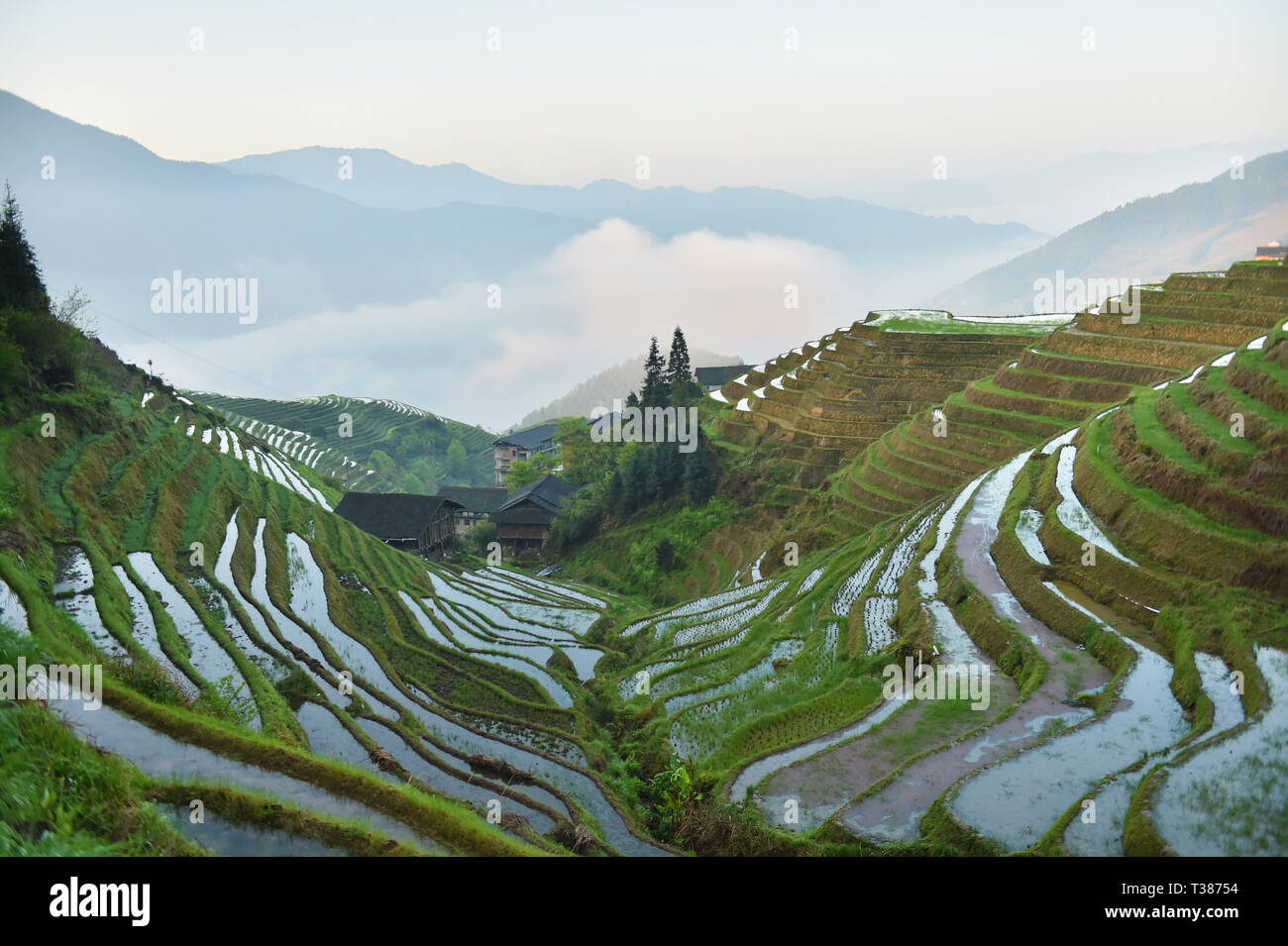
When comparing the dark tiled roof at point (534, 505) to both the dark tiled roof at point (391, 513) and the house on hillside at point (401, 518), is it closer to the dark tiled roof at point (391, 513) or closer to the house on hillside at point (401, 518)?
the house on hillside at point (401, 518)

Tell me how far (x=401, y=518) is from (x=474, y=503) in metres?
17.7

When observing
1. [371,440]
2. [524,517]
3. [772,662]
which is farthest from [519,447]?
[772,662]

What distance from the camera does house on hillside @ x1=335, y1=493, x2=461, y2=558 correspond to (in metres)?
46.0

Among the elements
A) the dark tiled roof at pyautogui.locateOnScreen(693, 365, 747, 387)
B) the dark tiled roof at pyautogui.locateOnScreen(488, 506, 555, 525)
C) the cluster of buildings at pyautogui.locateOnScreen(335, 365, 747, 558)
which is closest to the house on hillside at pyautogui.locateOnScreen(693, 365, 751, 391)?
the dark tiled roof at pyautogui.locateOnScreen(693, 365, 747, 387)

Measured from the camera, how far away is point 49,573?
656 inches

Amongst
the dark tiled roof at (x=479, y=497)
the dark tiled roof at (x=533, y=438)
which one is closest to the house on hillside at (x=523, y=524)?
the dark tiled roof at (x=479, y=497)

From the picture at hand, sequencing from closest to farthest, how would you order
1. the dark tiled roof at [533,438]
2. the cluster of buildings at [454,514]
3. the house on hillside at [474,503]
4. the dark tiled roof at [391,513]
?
the dark tiled roof at [391,513] → the cluster of buildings at [454,514] → the house on hillside at [474,503] → the dark tiled roof at [533,438]

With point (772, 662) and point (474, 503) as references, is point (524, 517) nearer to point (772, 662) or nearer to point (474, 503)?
point (474, 503)

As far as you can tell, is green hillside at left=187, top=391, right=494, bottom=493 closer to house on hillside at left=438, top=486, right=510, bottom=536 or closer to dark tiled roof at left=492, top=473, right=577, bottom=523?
house on hillside at left=438, top=486, right=510, bottom=536

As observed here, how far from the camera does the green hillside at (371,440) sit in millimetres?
96625

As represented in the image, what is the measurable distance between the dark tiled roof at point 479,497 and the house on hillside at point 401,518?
551 inches
